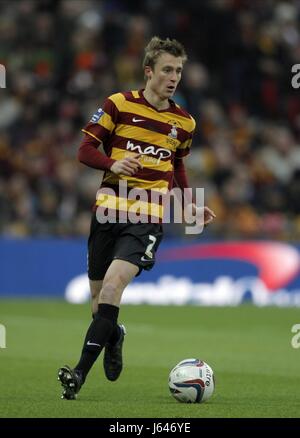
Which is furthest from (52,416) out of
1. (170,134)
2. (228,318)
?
(228,318)

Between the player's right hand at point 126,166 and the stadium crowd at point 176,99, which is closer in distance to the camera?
the player's right hand at point 126,166

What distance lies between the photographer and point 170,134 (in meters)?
8.67

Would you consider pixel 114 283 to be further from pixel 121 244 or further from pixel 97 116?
pixel 97 116

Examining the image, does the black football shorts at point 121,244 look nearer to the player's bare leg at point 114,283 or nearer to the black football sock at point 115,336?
the player's bare leg at point 114,283

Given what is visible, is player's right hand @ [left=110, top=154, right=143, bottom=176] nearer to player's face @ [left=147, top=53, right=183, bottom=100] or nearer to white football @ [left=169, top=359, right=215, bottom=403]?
player's face @ [left=147, top=53, right=183, bottom=100]

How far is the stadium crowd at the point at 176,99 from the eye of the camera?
1839cm

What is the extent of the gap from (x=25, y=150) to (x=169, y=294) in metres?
3.24

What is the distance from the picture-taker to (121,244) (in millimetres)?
8344

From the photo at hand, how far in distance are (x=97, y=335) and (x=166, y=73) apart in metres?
1.94

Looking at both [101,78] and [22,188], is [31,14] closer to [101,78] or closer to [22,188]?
[101,78]

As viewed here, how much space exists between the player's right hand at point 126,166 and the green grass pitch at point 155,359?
1.55m

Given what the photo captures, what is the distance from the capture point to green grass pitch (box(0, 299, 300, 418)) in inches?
302

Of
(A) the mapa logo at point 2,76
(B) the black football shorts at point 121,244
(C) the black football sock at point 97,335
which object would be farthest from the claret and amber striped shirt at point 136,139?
(A) the mapa logo at point 2,76

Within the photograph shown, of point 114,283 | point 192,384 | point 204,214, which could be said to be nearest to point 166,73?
point 204,214
